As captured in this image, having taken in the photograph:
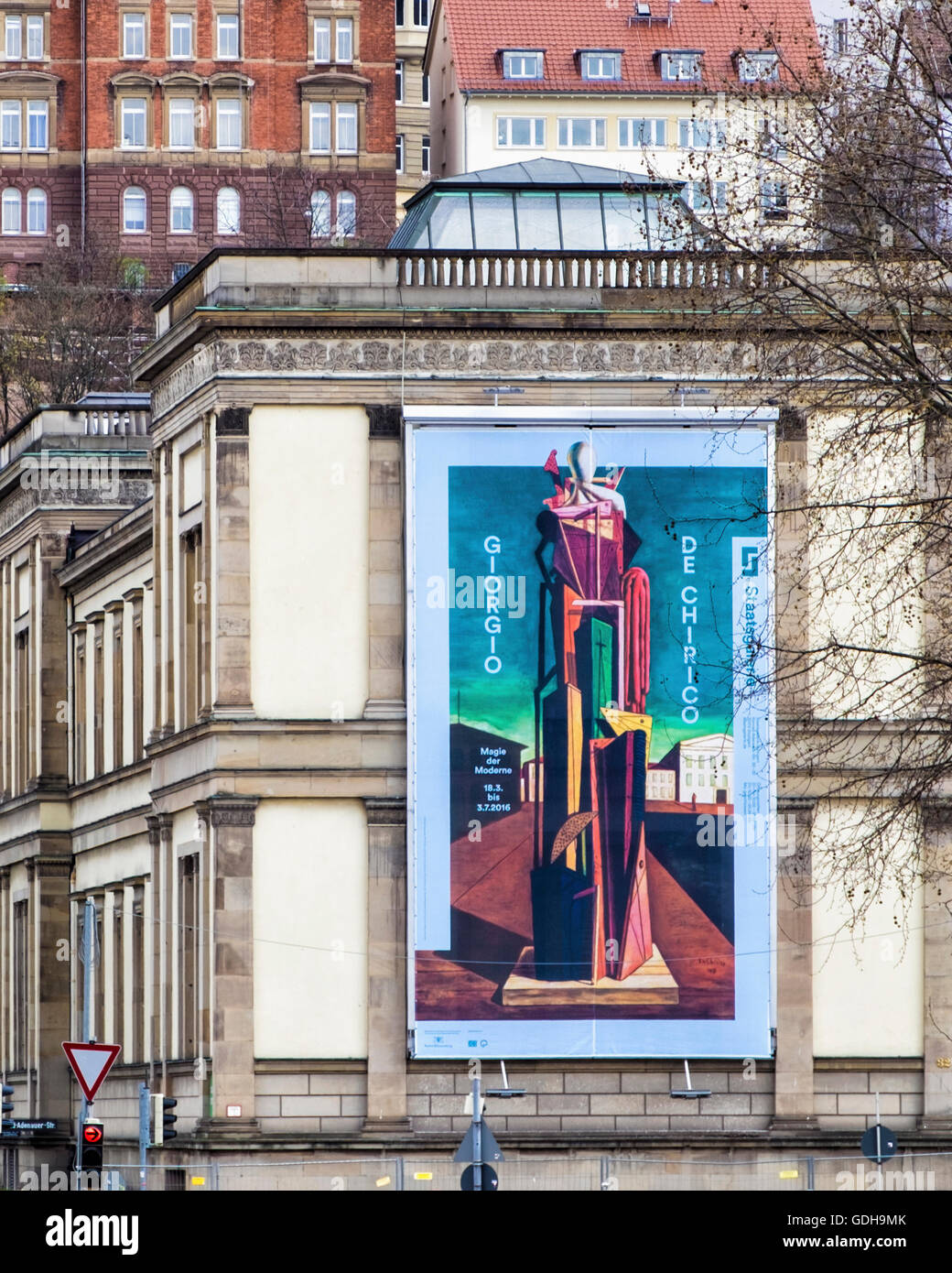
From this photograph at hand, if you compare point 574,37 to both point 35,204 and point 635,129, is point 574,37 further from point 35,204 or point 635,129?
point 35,204

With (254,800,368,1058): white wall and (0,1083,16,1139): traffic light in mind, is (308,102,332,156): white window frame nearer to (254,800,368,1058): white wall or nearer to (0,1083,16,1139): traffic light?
(0,1083,16,1139): traffic light

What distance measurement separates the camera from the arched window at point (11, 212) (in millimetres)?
175500

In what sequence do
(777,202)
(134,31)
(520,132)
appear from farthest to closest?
(134,31), (520,132), (777,202)

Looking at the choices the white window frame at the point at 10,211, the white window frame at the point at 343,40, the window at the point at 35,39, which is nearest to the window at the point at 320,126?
the white window frame at the point at 343,40

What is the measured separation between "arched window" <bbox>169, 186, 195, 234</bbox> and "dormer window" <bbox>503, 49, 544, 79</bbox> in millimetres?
30460

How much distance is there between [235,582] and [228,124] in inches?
4846

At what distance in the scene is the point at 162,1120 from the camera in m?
53.1

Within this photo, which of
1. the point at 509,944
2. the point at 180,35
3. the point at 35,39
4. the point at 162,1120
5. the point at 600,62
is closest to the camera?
the point at 509,944

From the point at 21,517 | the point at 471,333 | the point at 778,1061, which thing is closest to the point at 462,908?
the point at 778,1061

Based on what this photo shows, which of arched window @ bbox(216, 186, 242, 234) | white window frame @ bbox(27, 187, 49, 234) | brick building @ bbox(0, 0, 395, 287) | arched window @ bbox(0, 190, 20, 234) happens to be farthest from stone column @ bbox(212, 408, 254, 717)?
arched window @ bbox(0, 190, 20, 234)

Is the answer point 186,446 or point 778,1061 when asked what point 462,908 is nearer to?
point 778,1061

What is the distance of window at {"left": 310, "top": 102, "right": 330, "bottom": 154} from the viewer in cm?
17075

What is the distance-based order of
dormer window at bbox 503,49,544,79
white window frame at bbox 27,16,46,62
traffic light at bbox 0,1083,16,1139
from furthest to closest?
1. white window frame at bbox 27,16,46,62
2. dormer window at bbox 503,49,544,79
3. traffic light at bbox 0,1083,16,1139
